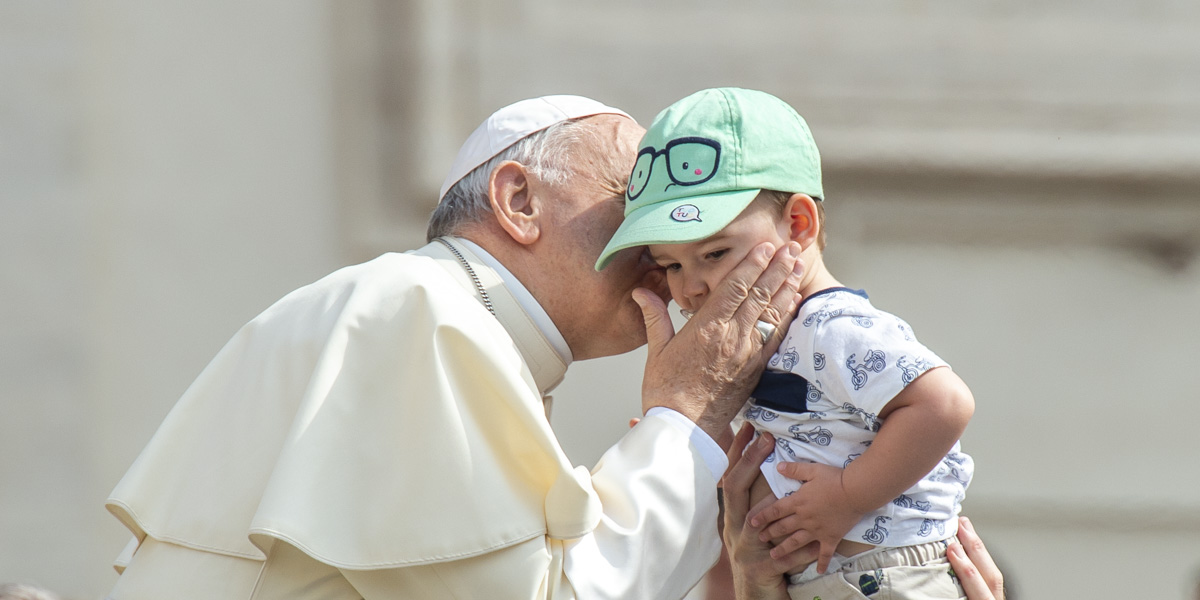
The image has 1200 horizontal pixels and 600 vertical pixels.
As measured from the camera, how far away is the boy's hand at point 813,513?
207cm

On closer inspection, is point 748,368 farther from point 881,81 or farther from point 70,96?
point 70,96

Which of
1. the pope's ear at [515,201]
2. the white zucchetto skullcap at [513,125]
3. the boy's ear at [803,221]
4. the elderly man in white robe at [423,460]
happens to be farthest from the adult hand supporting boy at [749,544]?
the white zucchetto skullcap at [513,125]

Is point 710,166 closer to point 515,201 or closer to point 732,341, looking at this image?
point 732,341

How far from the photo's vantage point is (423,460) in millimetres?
1991

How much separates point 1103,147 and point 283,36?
12.5 ft

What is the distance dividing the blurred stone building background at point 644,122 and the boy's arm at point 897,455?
2.79 metres

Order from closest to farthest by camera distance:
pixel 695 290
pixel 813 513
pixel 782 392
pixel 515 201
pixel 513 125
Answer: pixel 813 513 → pixel 782 392 → pixel 695 290 → pixel 515 201 → pixel 513 125

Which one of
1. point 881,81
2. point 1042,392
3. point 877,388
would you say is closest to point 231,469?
point 877,388

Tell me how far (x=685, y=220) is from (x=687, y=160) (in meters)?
0.17

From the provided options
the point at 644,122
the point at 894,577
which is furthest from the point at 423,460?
the point at 644,122

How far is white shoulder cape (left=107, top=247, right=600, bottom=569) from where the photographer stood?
6.33ft

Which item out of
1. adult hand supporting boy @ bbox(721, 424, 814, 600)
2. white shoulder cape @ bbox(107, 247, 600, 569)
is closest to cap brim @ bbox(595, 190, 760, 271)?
white shoulder cape @ bbox(107, 247, 600, 569)

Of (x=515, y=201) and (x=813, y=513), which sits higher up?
(x=515, y=201)

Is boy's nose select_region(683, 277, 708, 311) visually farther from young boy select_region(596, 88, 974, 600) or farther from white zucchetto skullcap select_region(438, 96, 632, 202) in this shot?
white zucchetto skullcap select_region(438, 96, 632, 202)
